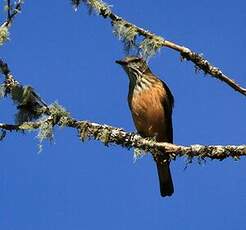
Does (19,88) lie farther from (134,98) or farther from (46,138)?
(134,98)

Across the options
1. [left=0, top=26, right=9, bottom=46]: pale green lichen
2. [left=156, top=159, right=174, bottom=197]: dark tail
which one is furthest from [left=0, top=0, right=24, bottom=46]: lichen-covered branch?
[left=156, top=159, right=174, bottom=197]: dark tail

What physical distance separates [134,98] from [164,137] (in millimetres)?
628

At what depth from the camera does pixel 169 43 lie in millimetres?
5262

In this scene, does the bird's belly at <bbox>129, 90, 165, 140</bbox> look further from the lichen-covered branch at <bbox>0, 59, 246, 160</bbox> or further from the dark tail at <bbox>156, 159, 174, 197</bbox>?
the lichen-covered branch at <bbox>0, 59, 246, 160</bbox>

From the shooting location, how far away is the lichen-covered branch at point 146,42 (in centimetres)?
515

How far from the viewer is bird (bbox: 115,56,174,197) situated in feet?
25.4

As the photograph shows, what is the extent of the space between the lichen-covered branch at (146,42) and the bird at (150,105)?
2.14 m

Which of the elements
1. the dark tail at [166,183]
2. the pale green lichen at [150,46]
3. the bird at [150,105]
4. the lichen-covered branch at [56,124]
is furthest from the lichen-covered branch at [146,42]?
the dark tail at [166,183]

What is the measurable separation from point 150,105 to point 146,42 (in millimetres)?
2541

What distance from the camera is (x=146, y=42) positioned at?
532 centimetres

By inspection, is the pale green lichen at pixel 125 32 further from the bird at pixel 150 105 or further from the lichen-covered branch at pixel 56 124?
the bird at pixel 150 105

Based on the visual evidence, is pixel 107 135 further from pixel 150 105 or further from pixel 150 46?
pixel 150 105

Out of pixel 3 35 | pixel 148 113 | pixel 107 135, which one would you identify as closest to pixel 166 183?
pixel 148 113

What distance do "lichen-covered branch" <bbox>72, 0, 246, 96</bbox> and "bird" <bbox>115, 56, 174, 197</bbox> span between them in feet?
7.04
